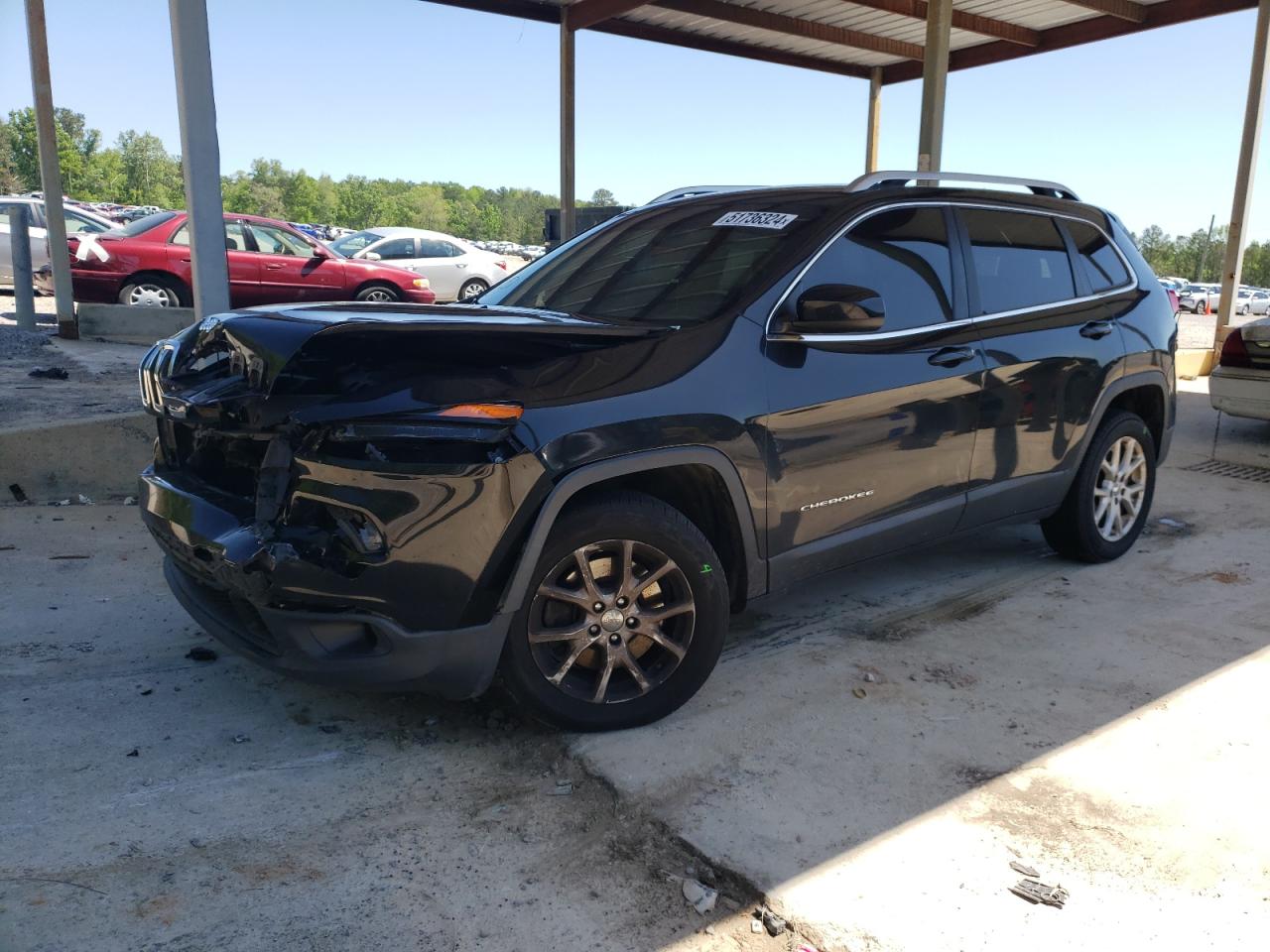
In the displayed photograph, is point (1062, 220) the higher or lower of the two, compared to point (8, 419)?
higher

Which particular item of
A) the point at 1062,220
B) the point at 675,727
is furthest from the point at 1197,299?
the point at 675,727

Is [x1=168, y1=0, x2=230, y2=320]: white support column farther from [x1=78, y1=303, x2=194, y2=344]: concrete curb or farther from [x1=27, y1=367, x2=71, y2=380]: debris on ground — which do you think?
[x1=78, y1=303, x2=194, y2=344]: concrete curb

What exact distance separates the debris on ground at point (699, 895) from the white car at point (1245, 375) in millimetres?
7404

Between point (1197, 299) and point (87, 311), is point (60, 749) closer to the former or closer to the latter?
point (87, 311)

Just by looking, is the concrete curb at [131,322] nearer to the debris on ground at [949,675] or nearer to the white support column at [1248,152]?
the debris on ground at [949,675]

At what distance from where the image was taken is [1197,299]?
42.6 m

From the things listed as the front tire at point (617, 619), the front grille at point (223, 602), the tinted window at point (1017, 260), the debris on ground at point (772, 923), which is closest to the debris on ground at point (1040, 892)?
the debris on ground at point (772, 923)

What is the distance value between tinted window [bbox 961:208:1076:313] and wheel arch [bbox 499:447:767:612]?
1646mm

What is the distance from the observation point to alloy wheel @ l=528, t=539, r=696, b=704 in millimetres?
3006

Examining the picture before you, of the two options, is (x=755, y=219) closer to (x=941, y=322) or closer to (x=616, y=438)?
(x=941, y=322)

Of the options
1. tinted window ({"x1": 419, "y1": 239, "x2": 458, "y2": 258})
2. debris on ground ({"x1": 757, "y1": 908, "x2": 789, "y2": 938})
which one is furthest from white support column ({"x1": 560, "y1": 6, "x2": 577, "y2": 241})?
debris on ground ({"x1": 757, "y1": 908, "x2": 789, "y2": 938})

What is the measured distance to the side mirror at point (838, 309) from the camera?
3336 millimetres

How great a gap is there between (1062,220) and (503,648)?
3.52m

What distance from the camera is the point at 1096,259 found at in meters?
4.85
